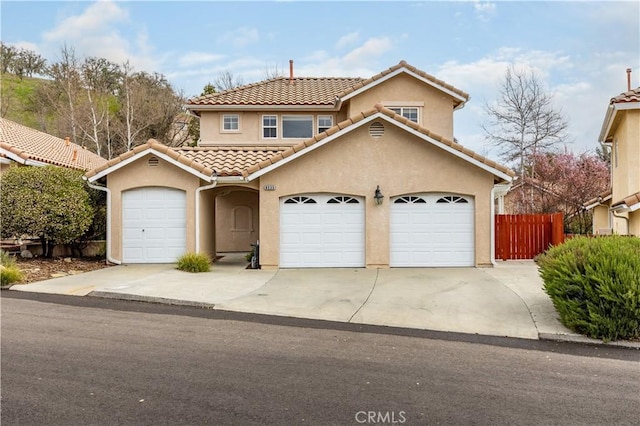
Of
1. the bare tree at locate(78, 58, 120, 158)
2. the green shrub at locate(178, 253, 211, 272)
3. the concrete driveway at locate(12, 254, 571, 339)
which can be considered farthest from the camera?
the bare tree at locate(78, 58, 120, 158)

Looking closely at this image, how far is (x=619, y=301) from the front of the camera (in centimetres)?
782

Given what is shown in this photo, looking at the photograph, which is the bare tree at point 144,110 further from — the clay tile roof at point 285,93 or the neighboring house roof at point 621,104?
the neighboring house roof at point 621,104

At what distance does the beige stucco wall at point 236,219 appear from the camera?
2148 cm

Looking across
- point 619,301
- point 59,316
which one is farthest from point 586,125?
point 59,316

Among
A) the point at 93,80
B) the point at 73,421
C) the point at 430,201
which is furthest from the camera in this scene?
the point at 93,80

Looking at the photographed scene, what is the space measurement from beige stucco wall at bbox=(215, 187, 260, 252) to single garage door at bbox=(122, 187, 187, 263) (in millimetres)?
5354

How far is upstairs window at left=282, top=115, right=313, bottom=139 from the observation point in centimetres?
2170

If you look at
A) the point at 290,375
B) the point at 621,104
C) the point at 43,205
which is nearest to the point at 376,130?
Answer: the point at 621,104

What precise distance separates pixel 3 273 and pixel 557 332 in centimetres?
1253

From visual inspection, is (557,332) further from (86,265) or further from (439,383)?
(86,265)

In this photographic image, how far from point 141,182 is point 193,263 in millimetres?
3800

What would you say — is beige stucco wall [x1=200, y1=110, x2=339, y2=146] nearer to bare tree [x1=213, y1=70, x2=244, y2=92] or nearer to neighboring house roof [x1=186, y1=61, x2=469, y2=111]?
neighboring house roof [x1=186, y1=61, x2=469, y2=111]
